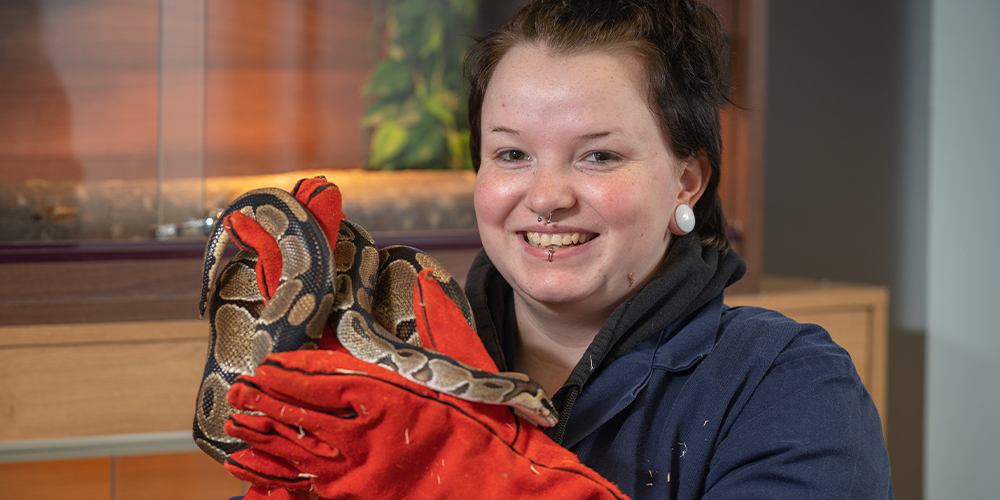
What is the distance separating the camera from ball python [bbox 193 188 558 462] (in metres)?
0.93

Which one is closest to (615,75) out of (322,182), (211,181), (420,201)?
(322,182)

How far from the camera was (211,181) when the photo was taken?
7.81 ft

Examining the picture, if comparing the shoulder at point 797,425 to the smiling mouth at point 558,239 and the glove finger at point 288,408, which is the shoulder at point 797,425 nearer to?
the smiling mouth at point 558,239

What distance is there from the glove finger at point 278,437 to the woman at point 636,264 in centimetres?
41

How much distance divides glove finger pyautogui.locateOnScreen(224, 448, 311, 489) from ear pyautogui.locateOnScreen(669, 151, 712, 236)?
0.72m

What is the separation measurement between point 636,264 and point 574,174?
0.18 metres

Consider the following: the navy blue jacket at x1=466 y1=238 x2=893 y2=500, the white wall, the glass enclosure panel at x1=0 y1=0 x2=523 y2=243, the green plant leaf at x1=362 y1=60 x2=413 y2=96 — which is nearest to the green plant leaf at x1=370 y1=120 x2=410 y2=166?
the glass enclosure panel at x1=0 y1=0 x2=523 y2=243

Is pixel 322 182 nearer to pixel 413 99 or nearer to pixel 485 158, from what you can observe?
pixel 485 158

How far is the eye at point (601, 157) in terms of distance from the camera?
1.11m

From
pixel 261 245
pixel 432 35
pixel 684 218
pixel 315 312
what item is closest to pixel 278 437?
pixel 315 312

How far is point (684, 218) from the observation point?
122 cm

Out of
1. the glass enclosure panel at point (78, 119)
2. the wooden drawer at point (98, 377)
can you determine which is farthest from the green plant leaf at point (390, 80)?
the wooden drawer at point (98, 377)

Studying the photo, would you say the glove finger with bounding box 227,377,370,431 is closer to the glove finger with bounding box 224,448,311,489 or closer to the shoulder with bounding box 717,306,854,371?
the glove finger with bounding box 224,448,311,489

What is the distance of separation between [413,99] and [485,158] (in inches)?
58.0
